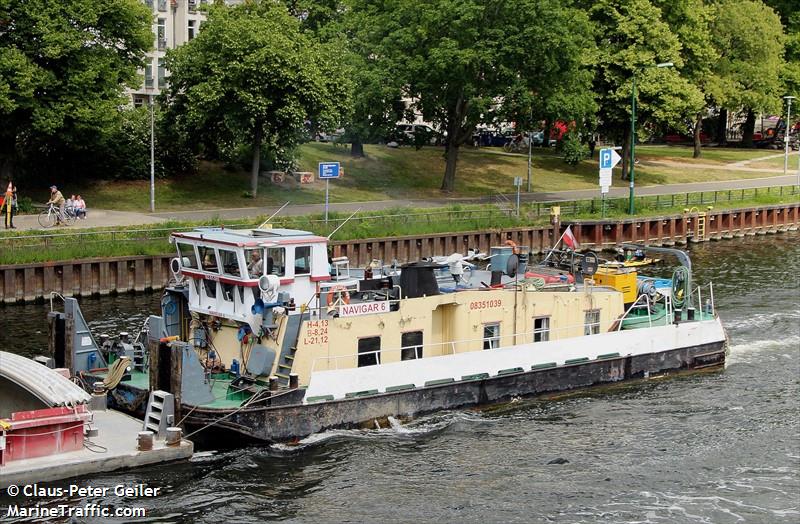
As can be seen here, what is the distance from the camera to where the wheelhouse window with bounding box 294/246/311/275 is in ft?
107

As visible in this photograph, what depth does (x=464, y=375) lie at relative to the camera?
→ 34281 millimetres

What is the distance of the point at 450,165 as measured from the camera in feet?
254

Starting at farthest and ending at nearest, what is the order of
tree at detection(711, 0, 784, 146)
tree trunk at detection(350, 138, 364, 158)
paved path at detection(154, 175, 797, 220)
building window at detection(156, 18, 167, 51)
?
tree at detection(711, 0, 784, 146) → building window at detection(156, 18, 167, 51) → tree trunk at detection(350, 138, 364, 158) → paved path at detection(154, 175, 797, 220)

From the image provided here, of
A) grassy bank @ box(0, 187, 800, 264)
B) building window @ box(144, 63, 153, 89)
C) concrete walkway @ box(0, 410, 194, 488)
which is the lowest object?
concrete walkway @ box(0, 410, 194, 488)

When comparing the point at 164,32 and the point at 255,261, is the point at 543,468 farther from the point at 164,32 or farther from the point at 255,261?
the point at 164,32

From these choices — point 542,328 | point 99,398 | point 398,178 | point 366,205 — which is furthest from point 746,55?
point 99,398

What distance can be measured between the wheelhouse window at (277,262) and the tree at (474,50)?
40.4 metres

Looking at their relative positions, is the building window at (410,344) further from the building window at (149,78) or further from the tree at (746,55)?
the tree at (746,55)

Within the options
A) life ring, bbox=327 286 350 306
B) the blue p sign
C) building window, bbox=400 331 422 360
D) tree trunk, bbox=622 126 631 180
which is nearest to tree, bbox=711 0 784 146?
tree trunk, bbox=622 126 631 180

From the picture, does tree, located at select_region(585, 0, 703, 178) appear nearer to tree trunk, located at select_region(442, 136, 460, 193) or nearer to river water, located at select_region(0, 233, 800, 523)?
tree trunk, located at select_region(442, 136, 460, 193)

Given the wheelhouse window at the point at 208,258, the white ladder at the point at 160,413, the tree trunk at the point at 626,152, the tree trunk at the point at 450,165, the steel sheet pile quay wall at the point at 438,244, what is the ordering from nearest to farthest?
the white ladder at the point at 160,413
the wheelhouse window at the point at 208,258
the steel sheet pile quay wall at the point at 438,244
the tree trunk at the point at 450,165
the tree trunk at the point at 626,152

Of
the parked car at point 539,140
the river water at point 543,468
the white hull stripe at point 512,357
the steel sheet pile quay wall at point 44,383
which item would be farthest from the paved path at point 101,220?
the parked car at point 539,140

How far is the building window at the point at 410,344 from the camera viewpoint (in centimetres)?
3362

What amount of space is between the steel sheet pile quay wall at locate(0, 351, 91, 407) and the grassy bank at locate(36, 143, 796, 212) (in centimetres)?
3570
